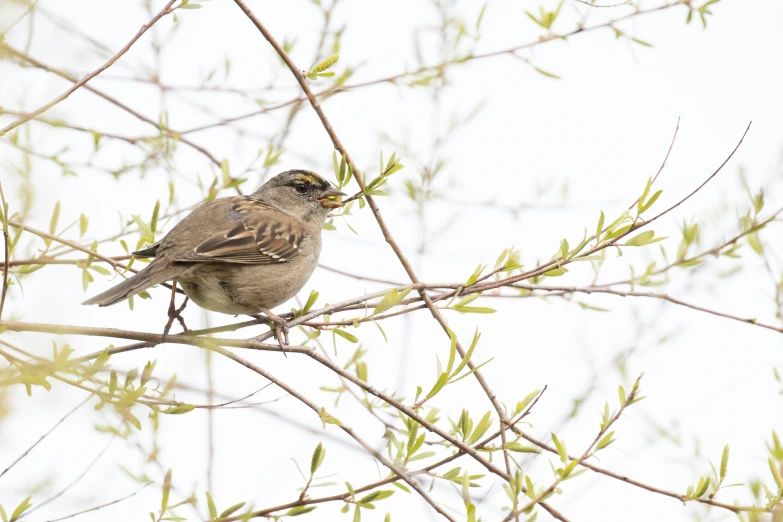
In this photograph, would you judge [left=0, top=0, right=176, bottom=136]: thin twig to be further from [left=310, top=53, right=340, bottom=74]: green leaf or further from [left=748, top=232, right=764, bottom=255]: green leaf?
[left=748, top=232, right=764, bottom=255]: green leaf

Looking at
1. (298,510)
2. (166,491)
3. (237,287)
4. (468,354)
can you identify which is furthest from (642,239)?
(237,287)

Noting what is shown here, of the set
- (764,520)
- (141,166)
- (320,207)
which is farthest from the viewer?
(320,207)

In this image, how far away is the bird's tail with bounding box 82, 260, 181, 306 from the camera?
3.75 meters

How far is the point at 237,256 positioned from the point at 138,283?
3.10 feet

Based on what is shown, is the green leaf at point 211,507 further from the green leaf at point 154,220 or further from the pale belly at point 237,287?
the pale belly at point 237,287

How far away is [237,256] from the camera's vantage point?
4.84 m

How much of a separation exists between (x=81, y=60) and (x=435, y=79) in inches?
75.3

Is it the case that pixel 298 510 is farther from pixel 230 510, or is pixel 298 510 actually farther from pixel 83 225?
pixel 83 225

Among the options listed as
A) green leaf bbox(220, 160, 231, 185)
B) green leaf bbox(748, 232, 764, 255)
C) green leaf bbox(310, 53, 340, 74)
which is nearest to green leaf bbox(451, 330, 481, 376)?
green leaf bbox(310, 53, 340, 74)

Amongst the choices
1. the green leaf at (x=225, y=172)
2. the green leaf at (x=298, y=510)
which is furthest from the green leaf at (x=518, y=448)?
the green leaf at (x=225, y=172)

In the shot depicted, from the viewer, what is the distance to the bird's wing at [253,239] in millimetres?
4684

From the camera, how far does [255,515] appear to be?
9.13ft

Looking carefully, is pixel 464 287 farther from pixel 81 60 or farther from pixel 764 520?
pixel 81 60

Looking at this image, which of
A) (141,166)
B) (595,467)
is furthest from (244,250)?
(595,467)
